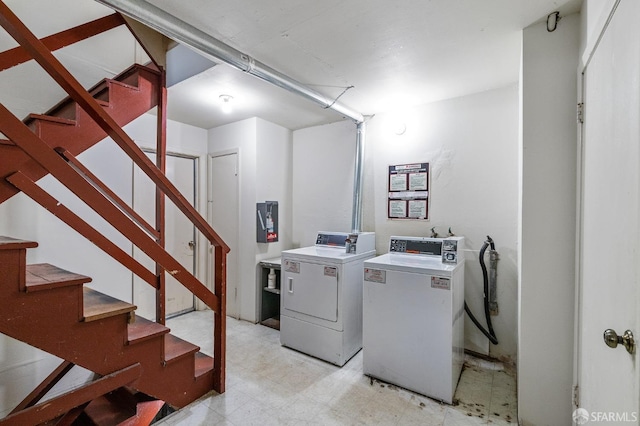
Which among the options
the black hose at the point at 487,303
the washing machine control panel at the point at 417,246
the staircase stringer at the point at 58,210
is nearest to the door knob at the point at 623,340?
the washing machine control panel at the point at 417,246

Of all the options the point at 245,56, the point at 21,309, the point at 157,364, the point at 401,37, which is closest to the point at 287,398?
the point at 157,364

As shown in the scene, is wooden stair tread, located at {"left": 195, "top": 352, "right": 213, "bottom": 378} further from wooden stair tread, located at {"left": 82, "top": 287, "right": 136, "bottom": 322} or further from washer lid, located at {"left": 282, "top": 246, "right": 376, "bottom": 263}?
washer lid, located at {"left": 282, "top": 246, "right": 376, "bottom": 263}

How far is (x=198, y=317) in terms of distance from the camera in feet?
11.9

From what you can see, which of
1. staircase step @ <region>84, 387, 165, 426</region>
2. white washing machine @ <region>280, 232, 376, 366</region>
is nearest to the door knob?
white washing machine @ <region>280, 232, 376, 366</region>

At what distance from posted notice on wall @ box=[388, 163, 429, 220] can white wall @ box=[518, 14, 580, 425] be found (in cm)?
119

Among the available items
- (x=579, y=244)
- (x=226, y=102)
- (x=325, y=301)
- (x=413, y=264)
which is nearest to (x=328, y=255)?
(x=325, y=301)

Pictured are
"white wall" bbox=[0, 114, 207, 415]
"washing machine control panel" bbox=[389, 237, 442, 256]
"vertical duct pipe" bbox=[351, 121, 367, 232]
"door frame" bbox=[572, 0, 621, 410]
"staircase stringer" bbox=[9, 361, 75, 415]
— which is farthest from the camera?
"vertical duct pipe" bbox=[351, 121, 367, 232]

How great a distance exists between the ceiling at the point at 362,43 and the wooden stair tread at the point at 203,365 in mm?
2331

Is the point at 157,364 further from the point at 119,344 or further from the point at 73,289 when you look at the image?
the point at 73,289

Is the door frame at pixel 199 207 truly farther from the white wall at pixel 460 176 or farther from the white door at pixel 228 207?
the white wall at pixel 460 176

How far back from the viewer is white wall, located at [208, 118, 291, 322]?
11.4ft

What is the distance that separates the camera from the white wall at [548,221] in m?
1.65

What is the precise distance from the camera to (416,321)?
2.10 metres

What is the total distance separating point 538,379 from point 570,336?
333mm
